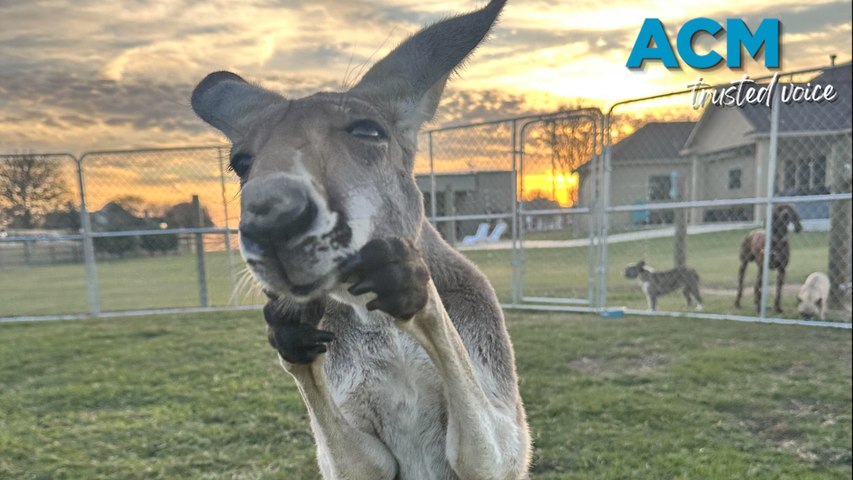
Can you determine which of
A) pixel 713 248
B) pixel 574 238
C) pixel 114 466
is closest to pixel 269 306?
pixel 114 466

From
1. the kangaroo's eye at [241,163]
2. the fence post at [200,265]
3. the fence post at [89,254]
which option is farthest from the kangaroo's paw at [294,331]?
the fence post at [89,254]

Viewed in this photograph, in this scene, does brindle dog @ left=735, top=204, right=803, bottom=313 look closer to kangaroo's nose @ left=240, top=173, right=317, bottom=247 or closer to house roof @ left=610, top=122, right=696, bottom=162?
house roof @ left=610, top=122, right=696, bottom=162

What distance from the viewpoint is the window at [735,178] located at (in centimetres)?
1105

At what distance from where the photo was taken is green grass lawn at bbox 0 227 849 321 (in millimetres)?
9391

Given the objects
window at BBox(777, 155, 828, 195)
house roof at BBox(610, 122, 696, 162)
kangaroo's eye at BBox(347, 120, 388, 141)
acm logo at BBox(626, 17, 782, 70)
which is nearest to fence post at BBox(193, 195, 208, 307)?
house roof at BBox(610, 122, 696, 162)

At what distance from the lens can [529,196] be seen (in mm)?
9266

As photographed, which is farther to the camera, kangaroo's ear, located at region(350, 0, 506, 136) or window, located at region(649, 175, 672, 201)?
window, located at region(649, 175, 672, 201)

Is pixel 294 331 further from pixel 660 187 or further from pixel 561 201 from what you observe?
pixel 660 187

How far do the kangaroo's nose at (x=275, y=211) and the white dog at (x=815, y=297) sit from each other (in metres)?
8.45

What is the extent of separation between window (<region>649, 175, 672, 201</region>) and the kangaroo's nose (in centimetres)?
1085

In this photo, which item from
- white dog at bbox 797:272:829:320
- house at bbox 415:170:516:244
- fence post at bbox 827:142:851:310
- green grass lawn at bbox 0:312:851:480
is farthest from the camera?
house at bbox 415:170:516:244

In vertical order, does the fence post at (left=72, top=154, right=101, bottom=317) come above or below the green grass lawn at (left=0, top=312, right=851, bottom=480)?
above

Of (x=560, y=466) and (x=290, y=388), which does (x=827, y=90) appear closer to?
(x=560, y=466)

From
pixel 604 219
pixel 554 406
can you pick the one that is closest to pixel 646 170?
pixel 604 219
